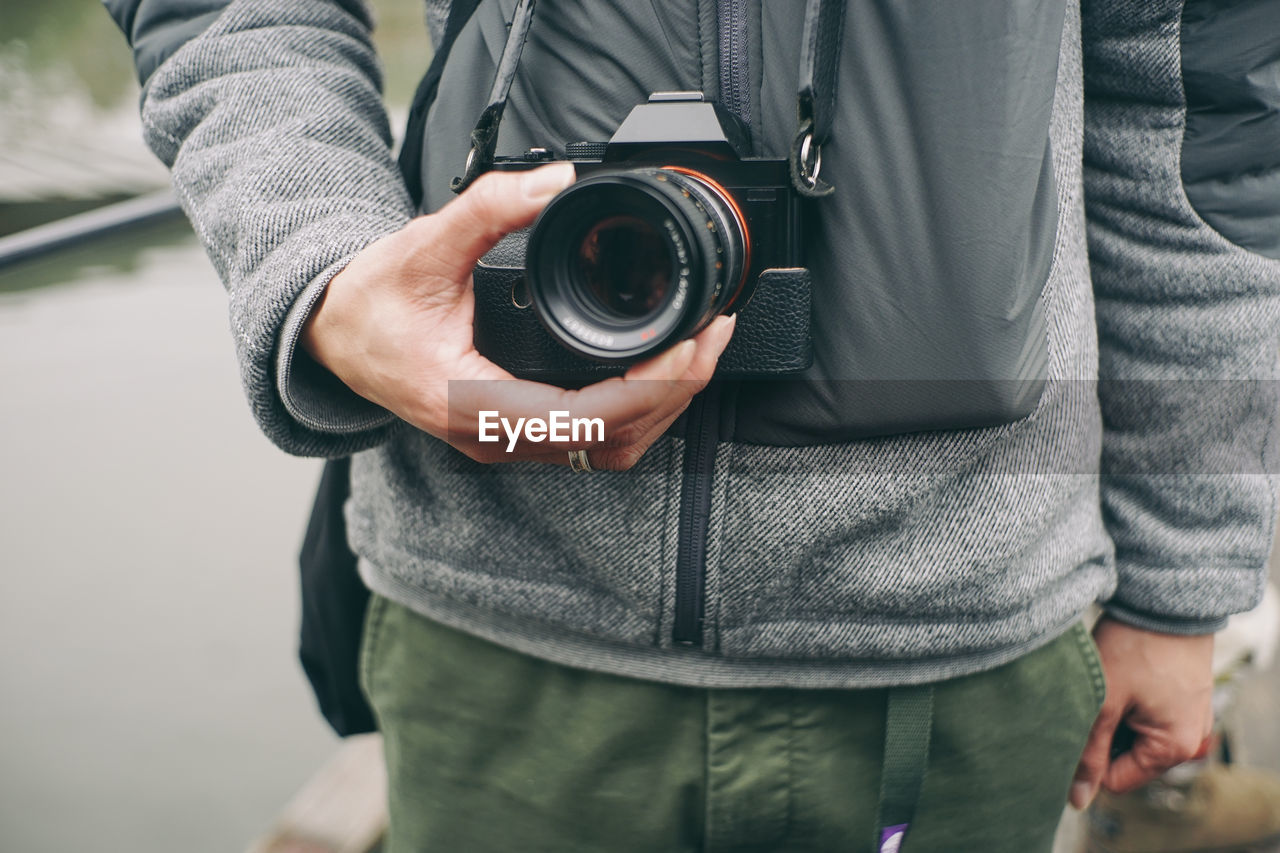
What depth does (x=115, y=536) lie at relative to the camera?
177cm

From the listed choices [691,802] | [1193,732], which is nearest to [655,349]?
[691,802]

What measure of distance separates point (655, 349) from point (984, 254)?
0.20m

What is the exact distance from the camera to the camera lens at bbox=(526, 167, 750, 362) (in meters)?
0.45

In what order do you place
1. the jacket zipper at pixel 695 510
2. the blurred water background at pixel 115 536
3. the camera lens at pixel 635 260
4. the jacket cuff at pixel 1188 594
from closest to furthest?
the camera lens at pixel 635 260
the jacket zipper at pixel 695 510
the jacket cuff at pixel 1188 594
the blurred water background at pixel 115 536

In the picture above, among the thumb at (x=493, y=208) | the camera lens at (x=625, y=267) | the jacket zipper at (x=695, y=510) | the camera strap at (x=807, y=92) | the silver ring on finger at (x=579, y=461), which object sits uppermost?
the camera strap at (x=807, y=92)

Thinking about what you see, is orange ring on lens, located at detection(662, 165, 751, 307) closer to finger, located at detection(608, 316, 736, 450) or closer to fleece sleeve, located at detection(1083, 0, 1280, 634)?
finger, located at detection(608, 316, 736, 450)

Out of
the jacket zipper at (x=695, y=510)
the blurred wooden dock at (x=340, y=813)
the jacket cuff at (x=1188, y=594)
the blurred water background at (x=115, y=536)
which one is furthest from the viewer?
the blurred water background at (x=115, y=536)

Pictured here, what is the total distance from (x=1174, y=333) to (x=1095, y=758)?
360mm

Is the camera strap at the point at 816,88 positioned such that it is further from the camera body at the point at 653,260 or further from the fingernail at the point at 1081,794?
the fingernail at the point at 1081,794

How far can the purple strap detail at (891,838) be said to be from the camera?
646 millimetres

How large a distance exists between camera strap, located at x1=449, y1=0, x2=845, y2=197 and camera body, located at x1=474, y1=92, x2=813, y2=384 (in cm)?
2

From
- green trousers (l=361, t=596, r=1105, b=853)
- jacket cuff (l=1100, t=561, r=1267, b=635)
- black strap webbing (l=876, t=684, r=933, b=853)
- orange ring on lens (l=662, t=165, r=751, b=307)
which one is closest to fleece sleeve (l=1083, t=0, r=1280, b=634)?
jacket cuff (l=1100, t=561, r=1267, b=635)

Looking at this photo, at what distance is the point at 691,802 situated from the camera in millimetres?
640

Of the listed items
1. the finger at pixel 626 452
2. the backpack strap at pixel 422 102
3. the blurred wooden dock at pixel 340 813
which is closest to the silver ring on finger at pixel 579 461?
the finger at pixel 626 452
